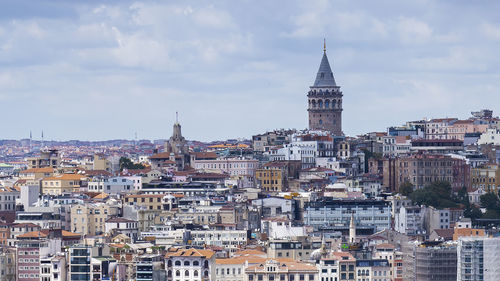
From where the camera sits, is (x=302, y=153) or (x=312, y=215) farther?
(x=302, y=153)

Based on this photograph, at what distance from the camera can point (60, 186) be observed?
13312 cm

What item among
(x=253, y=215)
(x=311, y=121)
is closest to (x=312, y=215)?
(x=253, y=215)

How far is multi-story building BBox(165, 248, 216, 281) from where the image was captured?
3647 inches

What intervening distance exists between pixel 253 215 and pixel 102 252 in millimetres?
20683

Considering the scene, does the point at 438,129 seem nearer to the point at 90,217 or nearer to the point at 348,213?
the point at 348,213

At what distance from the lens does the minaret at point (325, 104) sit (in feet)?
538

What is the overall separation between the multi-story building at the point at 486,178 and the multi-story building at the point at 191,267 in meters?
43.6

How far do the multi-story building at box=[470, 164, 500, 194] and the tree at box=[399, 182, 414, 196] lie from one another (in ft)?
20.3

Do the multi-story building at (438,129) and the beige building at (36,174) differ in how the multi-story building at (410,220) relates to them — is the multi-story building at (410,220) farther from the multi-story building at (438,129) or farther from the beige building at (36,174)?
the multi-story building at (438,129)

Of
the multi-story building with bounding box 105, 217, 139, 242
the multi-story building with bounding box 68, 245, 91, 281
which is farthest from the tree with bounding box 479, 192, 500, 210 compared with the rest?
the multi-story building with bounding box 68, 245, 91, 281

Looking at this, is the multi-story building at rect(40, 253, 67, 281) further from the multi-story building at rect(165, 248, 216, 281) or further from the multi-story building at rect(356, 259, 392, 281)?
the multi-story building at rect(356, 259, 392, 281)

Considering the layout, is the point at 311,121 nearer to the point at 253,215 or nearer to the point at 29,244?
the point at 253,215

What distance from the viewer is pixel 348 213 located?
116 m

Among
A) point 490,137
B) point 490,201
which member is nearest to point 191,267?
point 490,201
